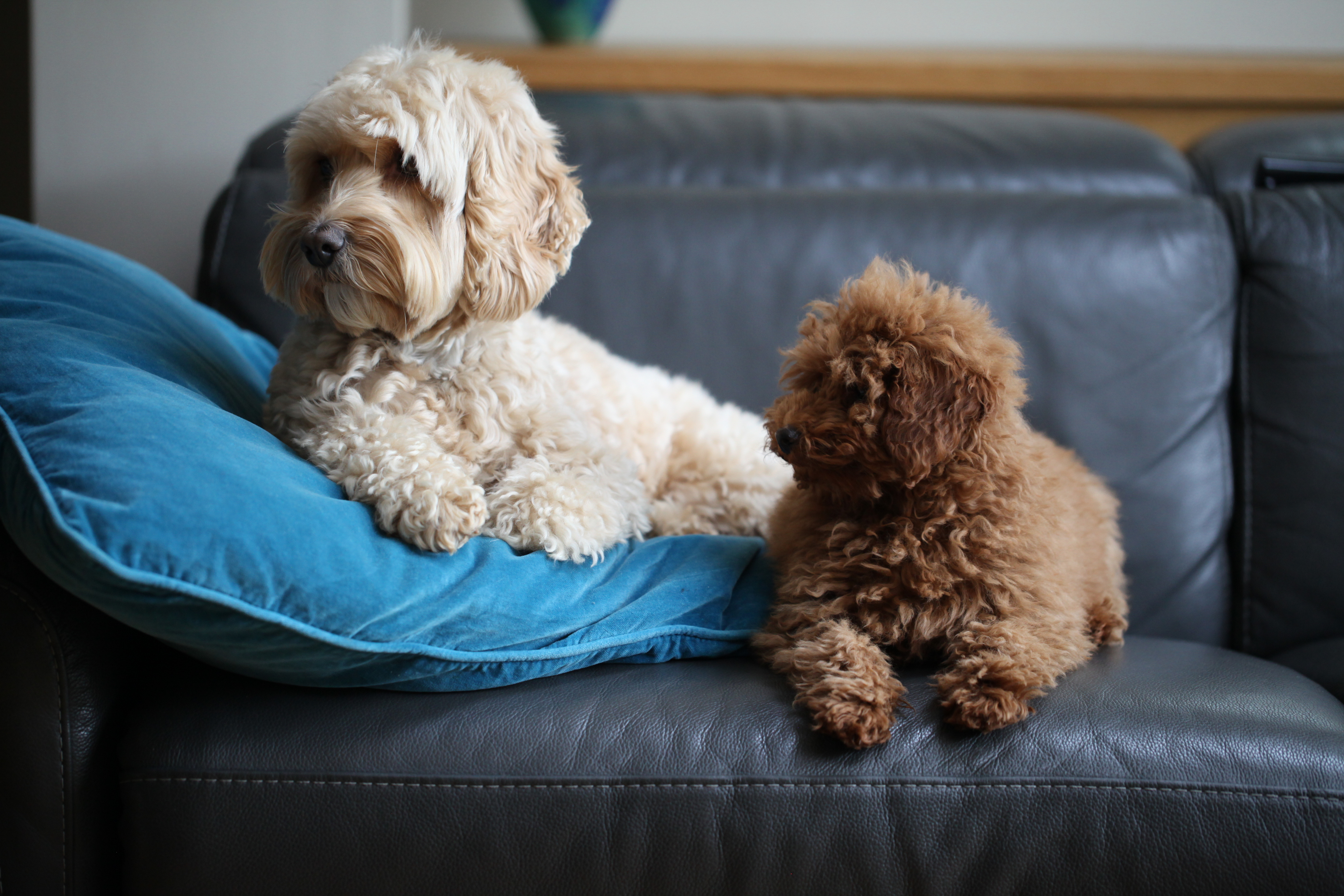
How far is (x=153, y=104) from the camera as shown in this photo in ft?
7.86

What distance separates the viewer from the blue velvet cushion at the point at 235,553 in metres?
1.08

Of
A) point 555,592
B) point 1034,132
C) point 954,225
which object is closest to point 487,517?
point 555,592

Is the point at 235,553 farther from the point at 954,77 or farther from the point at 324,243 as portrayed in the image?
the point at 954,77

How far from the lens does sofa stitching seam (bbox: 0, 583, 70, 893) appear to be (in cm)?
115

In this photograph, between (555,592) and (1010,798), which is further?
(555,592)

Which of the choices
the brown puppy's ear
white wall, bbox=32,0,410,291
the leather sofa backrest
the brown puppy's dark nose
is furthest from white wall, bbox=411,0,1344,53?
the brown puppy's ear

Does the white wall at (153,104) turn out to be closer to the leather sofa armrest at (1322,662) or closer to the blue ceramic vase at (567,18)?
the blue ceramic vase at (567,18)

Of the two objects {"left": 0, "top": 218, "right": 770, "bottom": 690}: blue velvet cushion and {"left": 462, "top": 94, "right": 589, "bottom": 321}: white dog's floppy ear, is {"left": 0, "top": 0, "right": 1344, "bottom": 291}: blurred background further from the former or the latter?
{"left": 462, "top": 94, "right": 589, "bottom": 321}: white dog's floppy ear

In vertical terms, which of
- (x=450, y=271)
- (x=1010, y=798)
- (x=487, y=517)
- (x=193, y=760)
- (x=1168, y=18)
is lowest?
(x=193, y=760)

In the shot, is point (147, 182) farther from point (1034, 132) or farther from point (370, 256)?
point (1034, 132)

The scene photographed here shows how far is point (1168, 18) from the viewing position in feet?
11.7

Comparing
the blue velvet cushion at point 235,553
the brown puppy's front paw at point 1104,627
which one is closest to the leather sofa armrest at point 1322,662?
the brown puppy's front paw at point 1104,627

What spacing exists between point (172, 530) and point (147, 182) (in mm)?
1806

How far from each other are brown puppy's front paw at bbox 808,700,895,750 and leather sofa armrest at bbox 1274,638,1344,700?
99 cm
